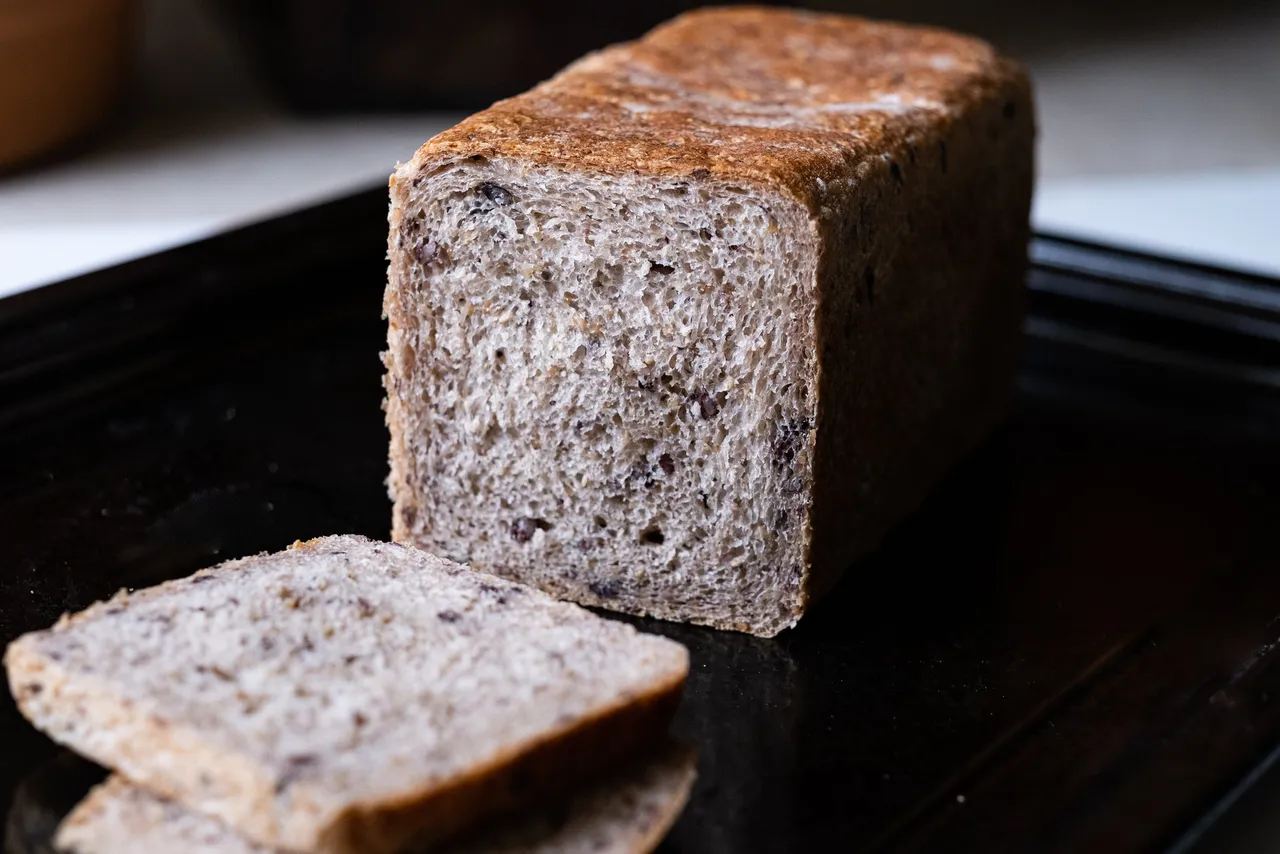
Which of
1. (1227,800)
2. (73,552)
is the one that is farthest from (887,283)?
(73,552)

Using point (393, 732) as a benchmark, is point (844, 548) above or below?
below

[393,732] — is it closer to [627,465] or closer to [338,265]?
[627,465]

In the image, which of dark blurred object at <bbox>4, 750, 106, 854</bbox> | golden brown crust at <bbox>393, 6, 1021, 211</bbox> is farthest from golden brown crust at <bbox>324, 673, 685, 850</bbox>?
golden brown crust at <bbox>393, 6, 1021, 211</bbox>

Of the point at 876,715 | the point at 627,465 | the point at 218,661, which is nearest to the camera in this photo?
the point at 218,661

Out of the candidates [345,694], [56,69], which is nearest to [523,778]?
[345,694]

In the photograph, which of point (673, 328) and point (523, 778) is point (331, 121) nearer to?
point (673, 328)

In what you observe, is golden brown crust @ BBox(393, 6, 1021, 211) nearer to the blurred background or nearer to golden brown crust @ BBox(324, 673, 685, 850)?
golden brown crust @ BBox(324, 673, 685, 850)
